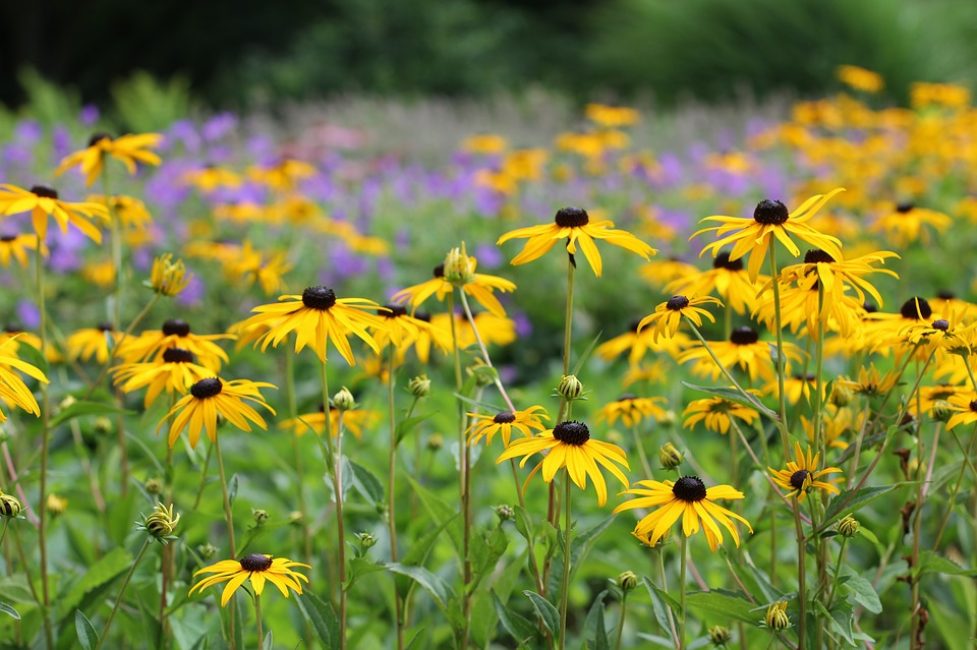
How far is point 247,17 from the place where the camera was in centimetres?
1535

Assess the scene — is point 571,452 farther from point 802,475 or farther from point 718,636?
point 718,636

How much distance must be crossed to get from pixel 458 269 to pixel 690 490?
1.40 ft

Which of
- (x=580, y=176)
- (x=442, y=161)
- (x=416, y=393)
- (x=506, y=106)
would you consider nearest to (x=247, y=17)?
(x=506, y=106)

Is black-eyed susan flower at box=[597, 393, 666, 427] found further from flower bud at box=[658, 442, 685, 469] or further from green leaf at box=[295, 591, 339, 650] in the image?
green leaf at box=[295, 591, 339, 650]

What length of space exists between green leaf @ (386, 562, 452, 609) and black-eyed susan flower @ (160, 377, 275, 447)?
10.3 inches

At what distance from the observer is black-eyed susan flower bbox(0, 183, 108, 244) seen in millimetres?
1713

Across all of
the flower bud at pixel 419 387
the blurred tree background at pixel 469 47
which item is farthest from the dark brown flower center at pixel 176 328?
the blurred tree background at pixel 469 47

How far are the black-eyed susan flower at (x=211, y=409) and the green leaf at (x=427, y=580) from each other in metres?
0.26

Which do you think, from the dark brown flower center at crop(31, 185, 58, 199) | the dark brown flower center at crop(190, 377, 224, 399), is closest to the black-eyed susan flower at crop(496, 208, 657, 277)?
the dark brown flower center at crop(190, 377, 224, 399)

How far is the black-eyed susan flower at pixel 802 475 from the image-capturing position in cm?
128

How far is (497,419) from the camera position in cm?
140

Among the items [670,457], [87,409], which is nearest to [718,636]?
[670,457]

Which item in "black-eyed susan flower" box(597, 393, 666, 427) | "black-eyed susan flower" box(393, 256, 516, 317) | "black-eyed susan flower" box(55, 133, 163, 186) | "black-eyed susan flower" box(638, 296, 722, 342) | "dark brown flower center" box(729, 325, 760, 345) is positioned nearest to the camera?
"black-eyed susan flower" box(638, 296, 722, 342)

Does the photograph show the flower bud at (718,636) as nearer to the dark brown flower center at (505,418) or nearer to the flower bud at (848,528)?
the flower bud at (848,528)
